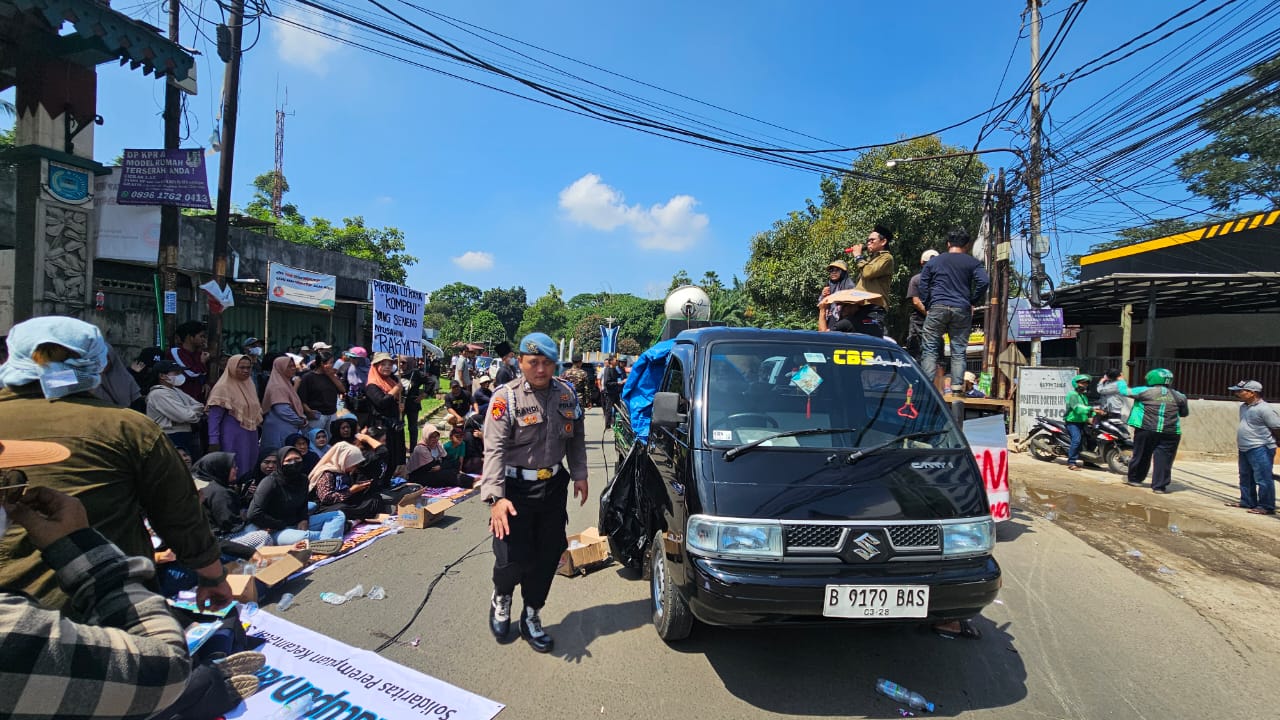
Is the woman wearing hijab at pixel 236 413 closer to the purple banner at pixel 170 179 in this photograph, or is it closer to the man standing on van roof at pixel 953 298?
the purple banner at pixel 170 179

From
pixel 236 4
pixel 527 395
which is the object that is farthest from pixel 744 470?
pixel 236 4

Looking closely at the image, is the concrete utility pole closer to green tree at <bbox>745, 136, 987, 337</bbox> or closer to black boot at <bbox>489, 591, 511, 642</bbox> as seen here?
green tree at <bbox>745, 136, 987, 337</bbox>

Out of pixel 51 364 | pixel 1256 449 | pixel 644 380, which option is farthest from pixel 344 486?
pixel 1256 449

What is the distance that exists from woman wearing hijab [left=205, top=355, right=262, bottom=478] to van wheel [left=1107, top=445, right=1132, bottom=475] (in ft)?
41.5

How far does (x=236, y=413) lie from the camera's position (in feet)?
19.7

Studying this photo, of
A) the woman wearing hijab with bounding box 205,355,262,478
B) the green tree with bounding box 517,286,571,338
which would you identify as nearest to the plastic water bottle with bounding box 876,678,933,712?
the woman wearing hijab with bounding box 205,355,262,478

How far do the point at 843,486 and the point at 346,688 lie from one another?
2680 mm

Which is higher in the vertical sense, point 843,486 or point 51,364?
point 51,364

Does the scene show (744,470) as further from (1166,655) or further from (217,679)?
(1166,655)

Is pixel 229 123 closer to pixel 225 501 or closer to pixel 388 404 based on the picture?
pixel 388 404

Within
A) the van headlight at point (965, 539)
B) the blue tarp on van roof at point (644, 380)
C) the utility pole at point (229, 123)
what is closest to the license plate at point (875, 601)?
the van headlight at point (965, 539)

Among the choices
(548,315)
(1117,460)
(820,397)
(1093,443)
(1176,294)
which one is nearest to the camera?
(820,397)

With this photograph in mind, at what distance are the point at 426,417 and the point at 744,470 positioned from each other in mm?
12020

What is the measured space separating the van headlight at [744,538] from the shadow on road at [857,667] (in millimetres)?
755
